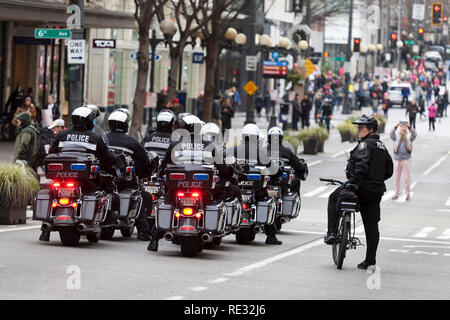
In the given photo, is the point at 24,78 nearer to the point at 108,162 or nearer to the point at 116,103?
the point at 116,103

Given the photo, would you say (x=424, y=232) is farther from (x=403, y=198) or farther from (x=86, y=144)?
(x=86, y=144)

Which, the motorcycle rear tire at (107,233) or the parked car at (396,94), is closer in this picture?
the motorcycle rear tire at (107,233)

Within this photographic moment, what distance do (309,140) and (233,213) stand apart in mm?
26081

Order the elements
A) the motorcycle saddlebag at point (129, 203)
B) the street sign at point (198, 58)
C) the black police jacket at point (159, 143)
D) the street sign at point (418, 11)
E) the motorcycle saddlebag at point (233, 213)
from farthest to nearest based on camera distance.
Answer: the street sign at point (418, 11)
the street sign at point (198, 58)
the black police jacket at point (159, 143)
the motorcycle saddlebag at point (129, 203)
the motorcycle saddlebag at point (233, 213)

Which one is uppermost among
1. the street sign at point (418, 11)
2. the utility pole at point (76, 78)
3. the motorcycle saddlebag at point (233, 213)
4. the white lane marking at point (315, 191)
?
the street sign at point (418, 11)

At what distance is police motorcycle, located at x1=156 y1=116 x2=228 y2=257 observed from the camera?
15.0 metres

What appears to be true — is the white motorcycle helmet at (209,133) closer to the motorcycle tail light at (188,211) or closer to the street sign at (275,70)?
the motorcycle tail light at (188,211)

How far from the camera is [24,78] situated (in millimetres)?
42500

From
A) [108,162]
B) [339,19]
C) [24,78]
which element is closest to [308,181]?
[24,78]

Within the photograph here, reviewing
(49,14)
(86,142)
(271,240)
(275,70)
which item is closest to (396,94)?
(275,70)

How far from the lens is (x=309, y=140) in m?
41.8

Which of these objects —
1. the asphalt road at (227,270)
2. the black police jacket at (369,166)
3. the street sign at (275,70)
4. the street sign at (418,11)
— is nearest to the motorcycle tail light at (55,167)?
the asphalt road at (227,270)

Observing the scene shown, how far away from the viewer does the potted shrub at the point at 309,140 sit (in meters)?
41.9

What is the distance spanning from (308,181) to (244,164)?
1693cm
